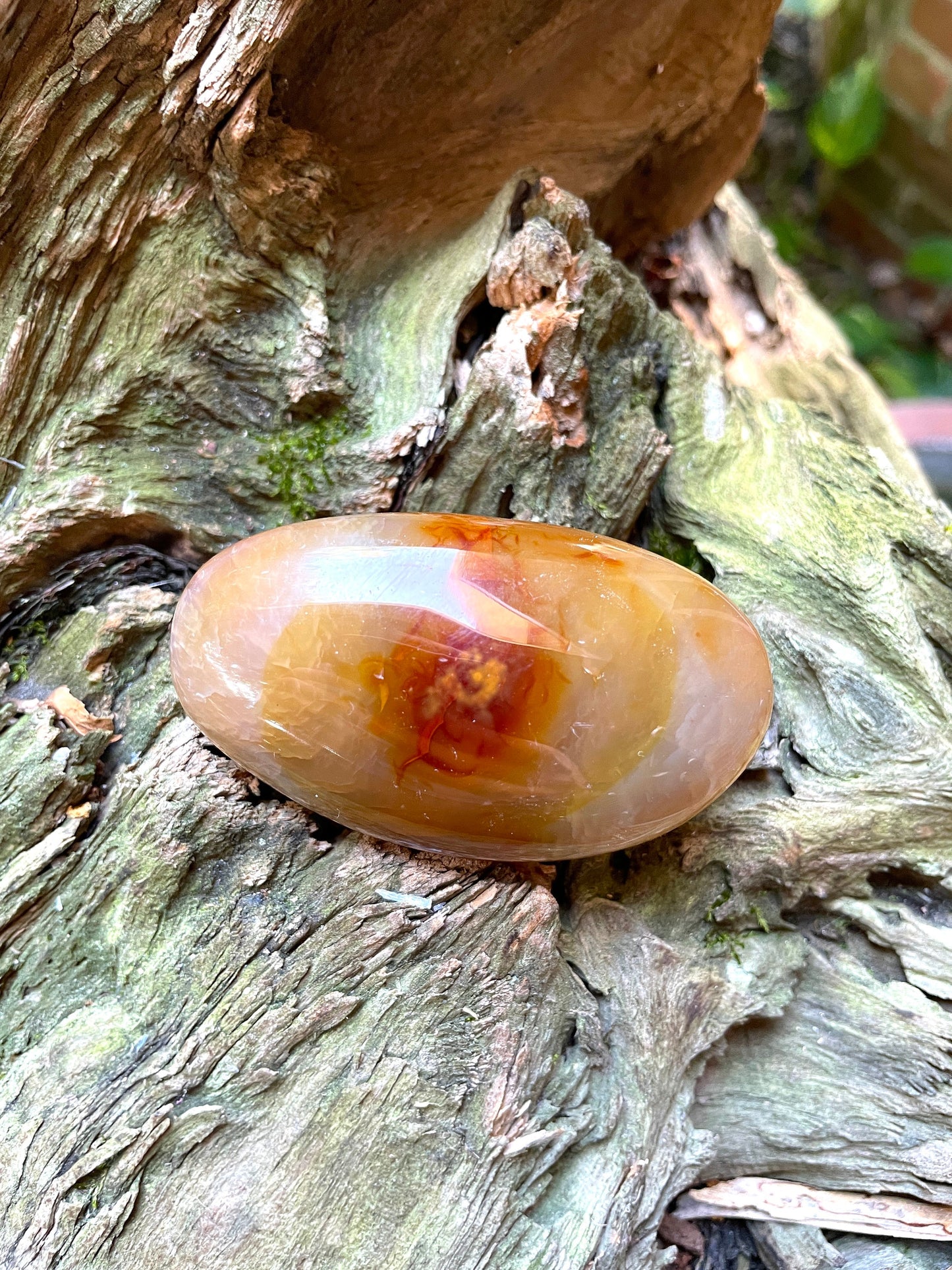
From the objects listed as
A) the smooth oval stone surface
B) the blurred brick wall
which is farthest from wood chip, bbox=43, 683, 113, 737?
the blurred brick wall

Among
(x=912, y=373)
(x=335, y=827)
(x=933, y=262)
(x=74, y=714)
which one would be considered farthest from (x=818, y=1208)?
(x=933, y=262)

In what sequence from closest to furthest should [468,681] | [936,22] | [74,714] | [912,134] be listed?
[468,681], [74,714], [936,22], [912,134]

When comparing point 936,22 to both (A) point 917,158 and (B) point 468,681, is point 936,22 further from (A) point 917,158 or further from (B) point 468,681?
(B) point 468,681

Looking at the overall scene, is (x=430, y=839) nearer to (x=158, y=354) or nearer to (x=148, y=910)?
(x=148, y=910)

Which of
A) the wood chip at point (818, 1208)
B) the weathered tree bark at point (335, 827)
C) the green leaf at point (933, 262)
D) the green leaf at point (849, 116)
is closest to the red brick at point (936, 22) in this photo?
the green leaf at point (849, 116)

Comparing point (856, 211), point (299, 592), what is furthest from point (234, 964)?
point (856, 211)

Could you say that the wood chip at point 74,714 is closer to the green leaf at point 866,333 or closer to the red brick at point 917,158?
the green leaf at point 866,333
